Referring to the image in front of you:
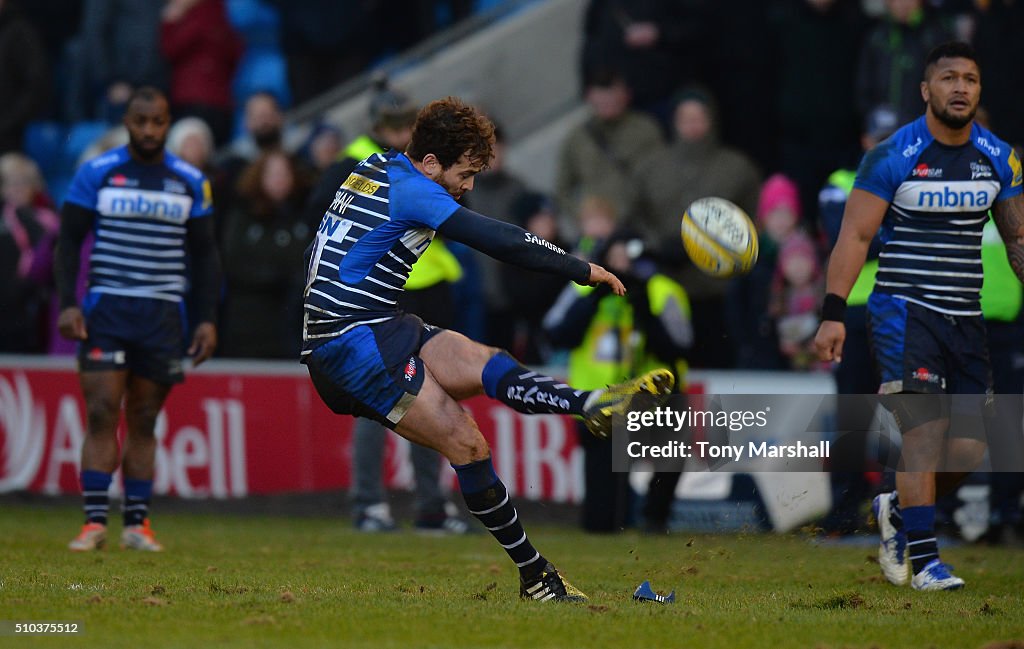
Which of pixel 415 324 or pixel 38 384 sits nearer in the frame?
pixel 415 324

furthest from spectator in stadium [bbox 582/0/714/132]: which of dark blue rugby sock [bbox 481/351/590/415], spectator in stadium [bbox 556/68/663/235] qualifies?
dark blue rugby sock [bbox 481/351/590/415]

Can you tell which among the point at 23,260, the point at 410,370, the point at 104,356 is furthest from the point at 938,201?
the point at 23,260

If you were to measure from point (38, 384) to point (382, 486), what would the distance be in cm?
348

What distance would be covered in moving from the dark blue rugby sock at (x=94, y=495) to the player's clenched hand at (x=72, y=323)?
34.5 inches

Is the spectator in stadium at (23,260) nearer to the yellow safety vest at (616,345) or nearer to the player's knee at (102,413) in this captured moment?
the player's knee at (102,413)

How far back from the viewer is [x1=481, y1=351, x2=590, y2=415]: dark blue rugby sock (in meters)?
8.06

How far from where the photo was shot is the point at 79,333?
1045cm

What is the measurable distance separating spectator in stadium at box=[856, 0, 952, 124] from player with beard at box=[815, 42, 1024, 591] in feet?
15.9

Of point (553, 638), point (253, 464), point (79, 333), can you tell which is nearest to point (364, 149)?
point (79, 333)

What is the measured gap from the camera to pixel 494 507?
807 cm

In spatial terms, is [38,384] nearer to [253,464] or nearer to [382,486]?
[253,464]

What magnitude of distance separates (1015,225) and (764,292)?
15.1ft

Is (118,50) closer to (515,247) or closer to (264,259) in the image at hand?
(264,259)

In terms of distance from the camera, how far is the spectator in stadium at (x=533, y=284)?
47.6 feet
